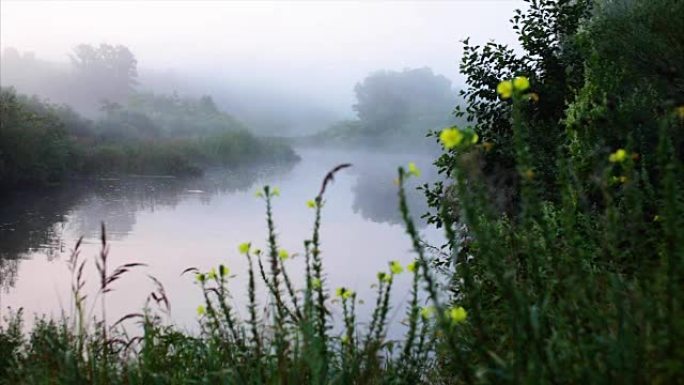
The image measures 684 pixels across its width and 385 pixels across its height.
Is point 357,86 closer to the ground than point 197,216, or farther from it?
farther from it

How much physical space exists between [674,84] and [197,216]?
23.9 meters

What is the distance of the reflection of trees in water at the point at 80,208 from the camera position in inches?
786

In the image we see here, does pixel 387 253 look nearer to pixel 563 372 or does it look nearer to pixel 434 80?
pixel 563 372

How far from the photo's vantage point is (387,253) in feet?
63.8

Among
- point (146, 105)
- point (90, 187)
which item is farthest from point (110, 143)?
point (146, 105)

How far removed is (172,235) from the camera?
904 inches

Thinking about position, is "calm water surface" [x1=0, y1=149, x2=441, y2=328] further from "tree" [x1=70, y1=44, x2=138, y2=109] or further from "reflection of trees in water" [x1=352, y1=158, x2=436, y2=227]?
"tree" [x1=70, y1=44, x2=138, y2=109]

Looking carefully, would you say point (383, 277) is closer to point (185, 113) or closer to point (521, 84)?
point (521, 84)

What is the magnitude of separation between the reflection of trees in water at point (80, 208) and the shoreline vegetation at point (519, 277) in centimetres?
1137

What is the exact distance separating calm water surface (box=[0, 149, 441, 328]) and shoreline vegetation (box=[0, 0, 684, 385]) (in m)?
2.50

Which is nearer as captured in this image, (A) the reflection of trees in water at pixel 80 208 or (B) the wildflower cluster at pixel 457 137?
(B) the wildflower cluster at pixel 457 137

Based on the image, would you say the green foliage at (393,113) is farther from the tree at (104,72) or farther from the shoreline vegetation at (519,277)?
the shoreline vegetation at (519,277)

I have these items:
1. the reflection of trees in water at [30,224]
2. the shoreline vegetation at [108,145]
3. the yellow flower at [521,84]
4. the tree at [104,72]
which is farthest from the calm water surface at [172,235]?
the tree at [104,72]

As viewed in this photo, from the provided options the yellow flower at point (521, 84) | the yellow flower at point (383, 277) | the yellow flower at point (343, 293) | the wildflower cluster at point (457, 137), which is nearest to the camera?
the wildflower cluster at point (457, 137)
